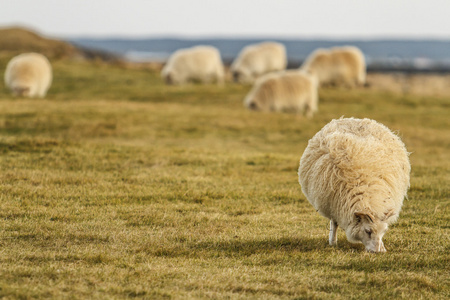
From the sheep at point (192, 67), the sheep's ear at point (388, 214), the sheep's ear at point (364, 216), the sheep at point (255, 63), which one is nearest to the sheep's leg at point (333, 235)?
the sheep's ear at point (364, 216)

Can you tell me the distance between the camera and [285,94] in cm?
2391

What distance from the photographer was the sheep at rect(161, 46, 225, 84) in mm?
34812

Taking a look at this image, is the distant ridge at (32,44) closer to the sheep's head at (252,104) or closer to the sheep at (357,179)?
A: the sheep's head at (252,104)

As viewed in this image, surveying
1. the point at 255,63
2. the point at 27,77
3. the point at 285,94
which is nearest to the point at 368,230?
the point at 285,94

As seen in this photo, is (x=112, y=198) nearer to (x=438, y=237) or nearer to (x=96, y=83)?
(x=438, y=237)

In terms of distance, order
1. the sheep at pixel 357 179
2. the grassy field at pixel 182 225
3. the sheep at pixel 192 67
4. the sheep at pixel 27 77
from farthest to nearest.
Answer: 1. the sheep at pixel 192 67
2. the sheep at pixel 27 77
3. the sheep at pixel 357 179
4. the grassy field at pixel 182 225

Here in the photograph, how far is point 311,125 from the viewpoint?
21094mm

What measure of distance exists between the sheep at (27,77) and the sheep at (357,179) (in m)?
20.3

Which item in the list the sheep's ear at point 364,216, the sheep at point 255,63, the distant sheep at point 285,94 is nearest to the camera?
the sheep's ear at point 364,216

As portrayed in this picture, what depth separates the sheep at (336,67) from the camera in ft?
116

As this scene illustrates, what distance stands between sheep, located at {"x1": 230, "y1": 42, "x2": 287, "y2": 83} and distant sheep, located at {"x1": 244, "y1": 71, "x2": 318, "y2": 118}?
49.2 feet

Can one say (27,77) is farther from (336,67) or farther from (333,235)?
(333,235)

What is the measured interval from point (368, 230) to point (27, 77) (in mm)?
22006

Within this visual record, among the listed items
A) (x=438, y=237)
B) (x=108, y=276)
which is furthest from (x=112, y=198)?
(x=438, y=237)
